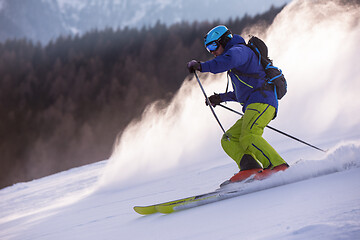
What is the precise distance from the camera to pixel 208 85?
11516 mm

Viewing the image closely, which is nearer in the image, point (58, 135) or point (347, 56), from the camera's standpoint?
point (347, 56)

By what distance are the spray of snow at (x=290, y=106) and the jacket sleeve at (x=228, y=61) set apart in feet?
12.8

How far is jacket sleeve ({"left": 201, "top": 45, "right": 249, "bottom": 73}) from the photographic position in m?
3.02

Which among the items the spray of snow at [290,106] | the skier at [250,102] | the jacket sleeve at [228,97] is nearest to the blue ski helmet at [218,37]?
the skier at [250,102]

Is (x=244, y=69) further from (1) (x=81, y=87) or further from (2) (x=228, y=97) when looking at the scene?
(1) (x=81, y=87)

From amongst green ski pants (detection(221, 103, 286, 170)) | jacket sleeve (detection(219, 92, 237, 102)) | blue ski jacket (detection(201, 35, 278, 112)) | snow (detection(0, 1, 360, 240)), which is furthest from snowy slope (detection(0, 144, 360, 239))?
jacket sleeve (detection(219, 92, 237, 102))

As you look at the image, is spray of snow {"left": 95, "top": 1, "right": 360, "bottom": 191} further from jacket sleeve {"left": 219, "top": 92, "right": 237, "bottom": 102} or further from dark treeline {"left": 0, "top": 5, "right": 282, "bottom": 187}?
dark treeline {"left": 0, "top": 5, "right": 282, "bottom": 187}

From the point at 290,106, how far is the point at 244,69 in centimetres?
716

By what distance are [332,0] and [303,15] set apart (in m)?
1.15

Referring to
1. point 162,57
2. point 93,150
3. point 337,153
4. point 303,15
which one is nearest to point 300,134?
point 337,153

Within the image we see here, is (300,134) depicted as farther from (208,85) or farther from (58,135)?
(58,135)

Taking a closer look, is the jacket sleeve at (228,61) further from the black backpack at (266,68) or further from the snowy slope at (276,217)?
the snowy slope at (276,217)

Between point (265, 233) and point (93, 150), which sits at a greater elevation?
point (93, 150)

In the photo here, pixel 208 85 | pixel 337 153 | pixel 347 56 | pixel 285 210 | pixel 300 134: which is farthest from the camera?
pixel 208 85
